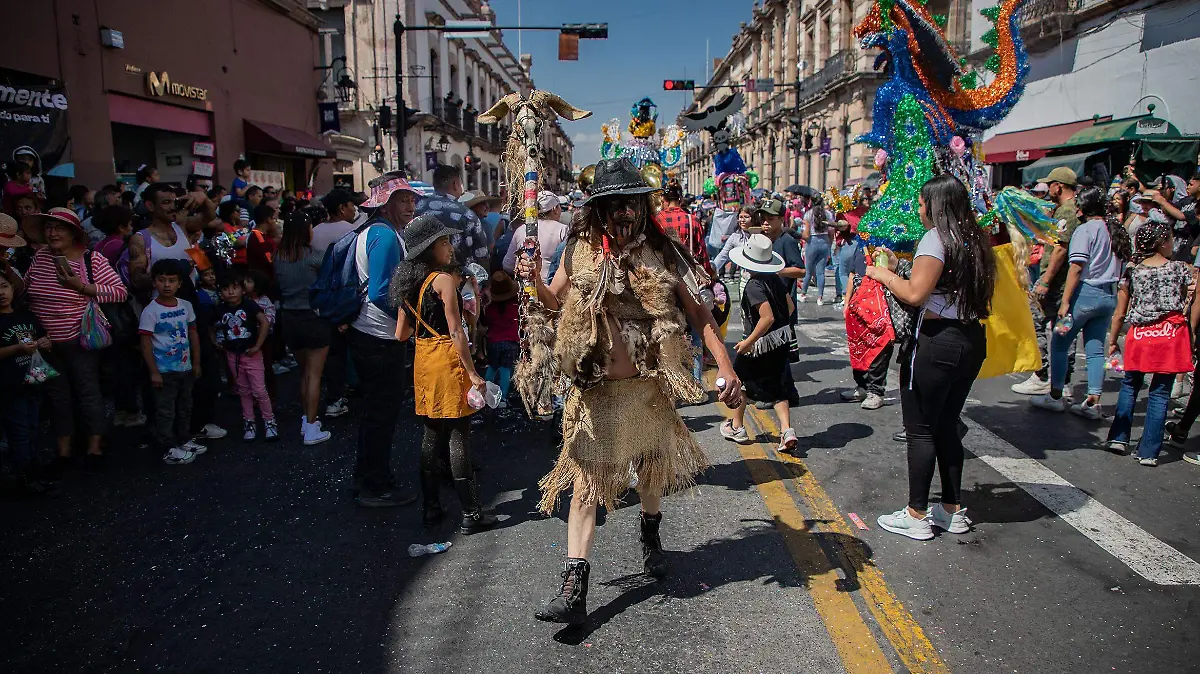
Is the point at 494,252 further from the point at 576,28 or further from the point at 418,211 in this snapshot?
the point at 576,28

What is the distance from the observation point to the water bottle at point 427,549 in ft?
13.2

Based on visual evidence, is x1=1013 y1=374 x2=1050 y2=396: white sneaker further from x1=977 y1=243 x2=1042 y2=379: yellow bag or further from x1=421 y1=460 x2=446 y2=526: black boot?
x1=421 y1=460 x2=446 y2=526: black boot

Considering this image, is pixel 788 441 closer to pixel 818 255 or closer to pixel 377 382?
pixel 377 382

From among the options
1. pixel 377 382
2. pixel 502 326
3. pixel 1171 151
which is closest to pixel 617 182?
pixel 377 382

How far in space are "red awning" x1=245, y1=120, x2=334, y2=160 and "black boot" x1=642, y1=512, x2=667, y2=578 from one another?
16.5m

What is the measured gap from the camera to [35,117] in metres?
10.6

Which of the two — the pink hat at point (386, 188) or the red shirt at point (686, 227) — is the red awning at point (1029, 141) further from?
the pink hat at point (386, 188)

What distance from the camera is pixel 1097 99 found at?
1842 centimetres

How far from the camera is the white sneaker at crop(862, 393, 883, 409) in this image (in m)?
6.64

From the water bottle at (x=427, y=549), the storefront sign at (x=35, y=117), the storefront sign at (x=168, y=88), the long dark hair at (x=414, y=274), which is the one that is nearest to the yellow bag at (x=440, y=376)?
the long dark hair at (x=414, y=274)

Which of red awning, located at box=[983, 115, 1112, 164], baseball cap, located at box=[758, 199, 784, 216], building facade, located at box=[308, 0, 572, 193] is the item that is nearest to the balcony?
red awning, located at box=[983, 115, 1112, 164]

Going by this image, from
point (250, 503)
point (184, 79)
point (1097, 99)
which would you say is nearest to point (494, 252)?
point (250, 503)

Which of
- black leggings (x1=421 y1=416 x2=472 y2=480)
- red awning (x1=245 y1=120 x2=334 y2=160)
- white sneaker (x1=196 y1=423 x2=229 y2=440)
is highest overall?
red awning (x1=245 y1=120 x2=334 y2=160)

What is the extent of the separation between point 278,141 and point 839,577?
1714cm
